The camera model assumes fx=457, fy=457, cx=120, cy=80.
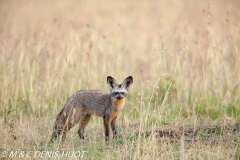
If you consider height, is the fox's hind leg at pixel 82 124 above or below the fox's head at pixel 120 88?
below

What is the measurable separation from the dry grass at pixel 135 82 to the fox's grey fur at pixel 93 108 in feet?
0.86

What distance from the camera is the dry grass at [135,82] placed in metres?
7.29

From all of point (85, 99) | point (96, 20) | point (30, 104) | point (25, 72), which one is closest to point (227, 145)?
point (85, 99)

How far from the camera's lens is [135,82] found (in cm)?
1397

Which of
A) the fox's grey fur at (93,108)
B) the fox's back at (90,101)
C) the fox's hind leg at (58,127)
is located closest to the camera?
the fox's hind leg at (58,127)

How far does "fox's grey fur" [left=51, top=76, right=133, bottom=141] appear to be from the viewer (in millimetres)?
8164

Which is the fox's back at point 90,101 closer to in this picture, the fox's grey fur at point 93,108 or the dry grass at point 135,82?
the fox's grey fur at point 93,108

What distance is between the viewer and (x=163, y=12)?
66.8ft

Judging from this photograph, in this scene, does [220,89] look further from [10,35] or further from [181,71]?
[10,35]

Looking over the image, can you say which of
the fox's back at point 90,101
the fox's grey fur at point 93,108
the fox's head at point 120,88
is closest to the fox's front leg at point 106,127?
the fox's grey fur at point 93,108

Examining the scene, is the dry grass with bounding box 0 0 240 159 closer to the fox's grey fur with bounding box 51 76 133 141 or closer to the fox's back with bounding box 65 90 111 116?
the fox's grey fur with bounding box 51 76 133 141

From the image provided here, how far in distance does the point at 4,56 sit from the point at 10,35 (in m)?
5.11

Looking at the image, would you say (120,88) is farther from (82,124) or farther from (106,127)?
(82,124)

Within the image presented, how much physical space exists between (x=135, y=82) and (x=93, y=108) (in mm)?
5451
